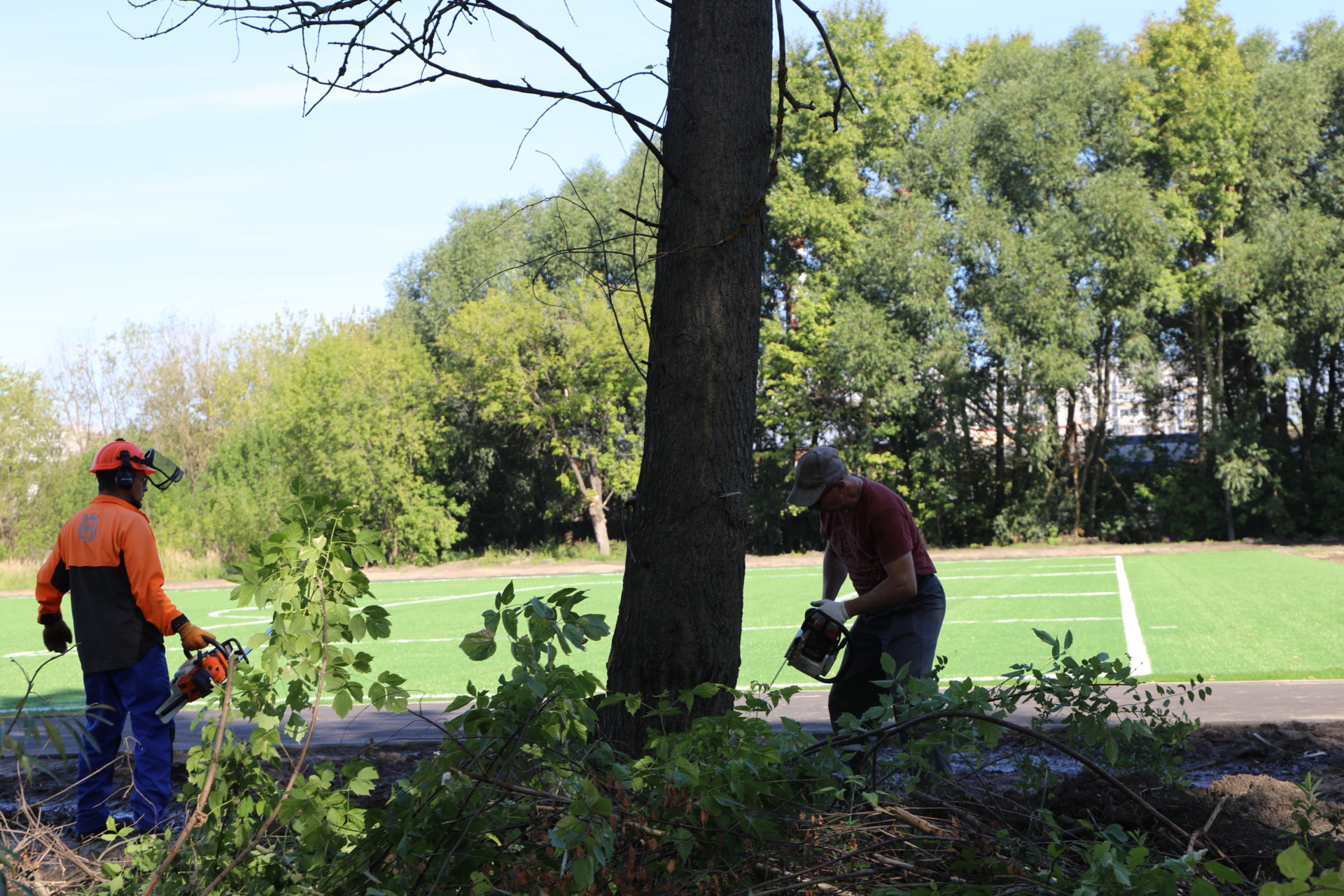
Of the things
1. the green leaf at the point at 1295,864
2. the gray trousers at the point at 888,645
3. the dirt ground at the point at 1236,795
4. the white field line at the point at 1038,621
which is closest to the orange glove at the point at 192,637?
the gray trousers at the point at 888,645

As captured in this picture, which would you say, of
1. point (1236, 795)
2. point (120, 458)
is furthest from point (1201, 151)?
point (120, 458)

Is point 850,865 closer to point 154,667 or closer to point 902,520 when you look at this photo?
point 902,520

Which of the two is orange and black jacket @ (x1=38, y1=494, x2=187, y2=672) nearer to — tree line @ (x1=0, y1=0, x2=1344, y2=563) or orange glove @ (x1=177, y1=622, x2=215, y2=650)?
orange glove @ (x1=177, y1=622, x2=215, y2=650)

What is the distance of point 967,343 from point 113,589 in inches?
1187

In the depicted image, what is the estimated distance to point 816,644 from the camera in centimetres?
503

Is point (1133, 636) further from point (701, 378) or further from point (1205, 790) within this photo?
point (701, 378)

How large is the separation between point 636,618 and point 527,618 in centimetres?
99

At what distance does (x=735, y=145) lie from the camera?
3832 mm

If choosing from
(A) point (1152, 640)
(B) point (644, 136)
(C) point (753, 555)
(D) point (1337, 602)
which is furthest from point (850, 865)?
(C) point (753, 555)

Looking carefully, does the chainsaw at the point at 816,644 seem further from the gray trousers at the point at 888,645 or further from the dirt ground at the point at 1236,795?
the dirt ground at the point at 1236,795

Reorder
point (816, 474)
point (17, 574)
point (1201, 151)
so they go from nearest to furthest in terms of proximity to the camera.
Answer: point (816, 474), point (17, 574), point (1201, 151)

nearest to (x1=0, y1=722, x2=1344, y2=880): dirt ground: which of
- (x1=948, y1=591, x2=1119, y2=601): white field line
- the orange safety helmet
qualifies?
the orange safety helmet

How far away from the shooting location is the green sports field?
31.4 feet

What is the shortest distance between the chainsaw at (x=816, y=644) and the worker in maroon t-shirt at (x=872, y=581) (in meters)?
0.05
